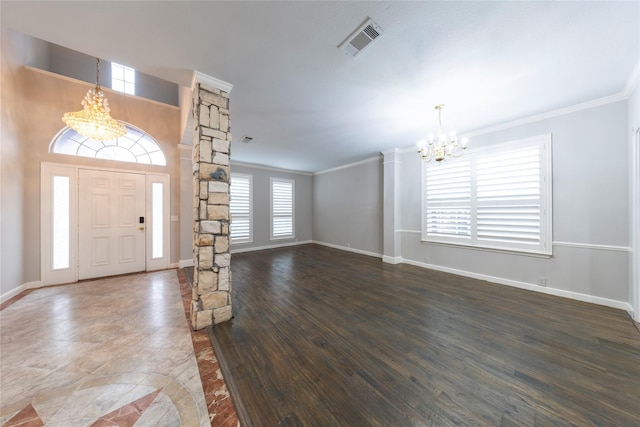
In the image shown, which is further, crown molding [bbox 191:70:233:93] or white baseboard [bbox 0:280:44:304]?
white baseboard [bbox 0:280:44:304]

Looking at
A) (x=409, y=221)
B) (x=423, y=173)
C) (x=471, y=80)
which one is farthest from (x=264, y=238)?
(x=471, y=80)

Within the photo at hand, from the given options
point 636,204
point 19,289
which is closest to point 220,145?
point 19,289

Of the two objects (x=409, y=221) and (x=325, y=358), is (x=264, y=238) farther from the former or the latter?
(x=325, y=358)

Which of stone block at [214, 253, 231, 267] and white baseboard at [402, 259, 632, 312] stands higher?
stone block at [214, 253, 231, 267]

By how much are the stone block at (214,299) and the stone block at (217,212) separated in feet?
2.69

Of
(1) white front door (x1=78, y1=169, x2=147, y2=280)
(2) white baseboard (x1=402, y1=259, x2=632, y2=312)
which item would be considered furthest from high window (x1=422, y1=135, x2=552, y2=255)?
(1) white front door (x1=78, y1=169, x2=147, y2=280)

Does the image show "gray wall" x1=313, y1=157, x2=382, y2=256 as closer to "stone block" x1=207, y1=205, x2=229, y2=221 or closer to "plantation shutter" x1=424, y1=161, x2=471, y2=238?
"plantation shutter" x1=424, y1=161, x2=471, y2=238

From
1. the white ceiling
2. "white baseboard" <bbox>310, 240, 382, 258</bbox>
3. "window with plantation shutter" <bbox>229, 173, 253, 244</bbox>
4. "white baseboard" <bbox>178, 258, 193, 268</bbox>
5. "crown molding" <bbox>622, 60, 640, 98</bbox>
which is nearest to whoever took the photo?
the white ceiling

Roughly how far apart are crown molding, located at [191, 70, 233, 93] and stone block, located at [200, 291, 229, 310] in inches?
91.0

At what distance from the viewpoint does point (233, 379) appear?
1.53 metres

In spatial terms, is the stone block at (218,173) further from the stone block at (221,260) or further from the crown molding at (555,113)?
the crown molding at (555,113)

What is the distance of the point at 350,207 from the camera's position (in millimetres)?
6371

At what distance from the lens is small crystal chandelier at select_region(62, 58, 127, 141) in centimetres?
297

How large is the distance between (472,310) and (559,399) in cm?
125
